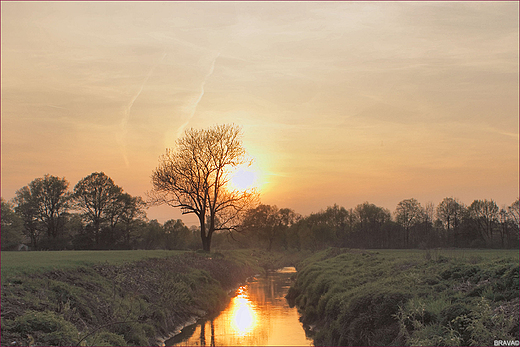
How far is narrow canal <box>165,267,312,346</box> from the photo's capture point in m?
18.8

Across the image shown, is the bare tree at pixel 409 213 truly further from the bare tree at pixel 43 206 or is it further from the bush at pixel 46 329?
the bush at pixel 46 329

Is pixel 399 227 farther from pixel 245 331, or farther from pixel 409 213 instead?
pixel 245 331

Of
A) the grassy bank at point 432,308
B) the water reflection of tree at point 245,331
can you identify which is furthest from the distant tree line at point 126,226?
the grassy bank at point 432,308

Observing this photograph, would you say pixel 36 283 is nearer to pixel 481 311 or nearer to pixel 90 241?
pixel 481 311

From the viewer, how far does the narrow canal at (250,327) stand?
18766 millimetres

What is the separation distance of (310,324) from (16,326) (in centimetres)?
1409

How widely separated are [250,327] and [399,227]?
82.9 metres

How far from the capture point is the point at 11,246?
215 ft

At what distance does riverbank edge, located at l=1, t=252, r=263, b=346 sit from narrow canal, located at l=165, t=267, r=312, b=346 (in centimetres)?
96

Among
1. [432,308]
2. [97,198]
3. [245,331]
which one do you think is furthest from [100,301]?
[97,198]

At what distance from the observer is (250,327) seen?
21359 millimetres

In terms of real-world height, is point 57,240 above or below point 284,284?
above

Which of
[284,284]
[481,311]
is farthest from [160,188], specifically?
[481,311]

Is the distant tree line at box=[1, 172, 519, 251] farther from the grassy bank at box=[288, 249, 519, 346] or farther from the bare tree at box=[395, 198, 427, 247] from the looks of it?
the grassy bank at box=[288, 249, 519, 346]
